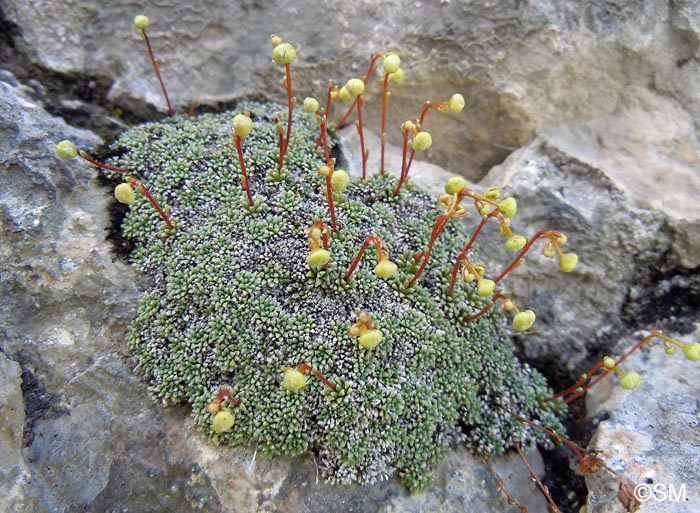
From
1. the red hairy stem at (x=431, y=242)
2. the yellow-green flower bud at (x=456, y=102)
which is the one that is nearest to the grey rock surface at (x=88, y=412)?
the red hairy stem at (x=431, y=242)

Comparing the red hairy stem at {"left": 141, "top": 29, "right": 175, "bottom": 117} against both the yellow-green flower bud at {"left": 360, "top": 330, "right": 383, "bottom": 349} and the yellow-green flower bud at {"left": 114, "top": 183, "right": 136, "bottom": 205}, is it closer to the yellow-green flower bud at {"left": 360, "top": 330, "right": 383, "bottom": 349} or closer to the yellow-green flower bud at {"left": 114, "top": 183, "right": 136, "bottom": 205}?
the yellow-green flower bud at {"left": 114, "top": 183, "right": 136, "bottom": 205}

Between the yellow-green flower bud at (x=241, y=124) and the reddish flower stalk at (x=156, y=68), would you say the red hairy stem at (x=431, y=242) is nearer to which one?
the yellow-green flower bud at (x=241, y=124)

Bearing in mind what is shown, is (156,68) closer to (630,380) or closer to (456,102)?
(456,102)

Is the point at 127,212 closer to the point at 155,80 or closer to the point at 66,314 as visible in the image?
the point at 66,314

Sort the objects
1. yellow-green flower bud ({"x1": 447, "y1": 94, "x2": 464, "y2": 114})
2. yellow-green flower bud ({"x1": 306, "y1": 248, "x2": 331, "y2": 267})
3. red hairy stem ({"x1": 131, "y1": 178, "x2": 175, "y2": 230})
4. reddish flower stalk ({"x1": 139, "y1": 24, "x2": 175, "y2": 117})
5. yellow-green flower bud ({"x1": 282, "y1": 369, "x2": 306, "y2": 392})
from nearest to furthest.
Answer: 1. yellow-green flower bud ({"x1": 282, "y1": 369, "x2": 306, "y2": 392})
2. yellow-green flower bud ({"x1": 306, "y1": 248, "x2": 331, "y2": 267})
3. yellow-green flower bud ({"x1": 447, "y1": 94, "x2": 464, "y2": 114})
4. red hairy stem ({"x1": 131, "y1": 178, "x2": 175, "y2": 230})
5. reddish flower stalk ({"x1": 139, "y1": 24, "x2": 175, "y2": 117})

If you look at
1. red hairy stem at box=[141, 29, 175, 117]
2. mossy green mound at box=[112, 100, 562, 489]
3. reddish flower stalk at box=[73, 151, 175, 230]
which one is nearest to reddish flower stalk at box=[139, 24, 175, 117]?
red hairy stem at box=[141, 29, 175, 117]

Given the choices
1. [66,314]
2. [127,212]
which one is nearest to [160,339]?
[66,314]
